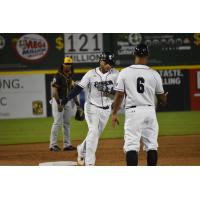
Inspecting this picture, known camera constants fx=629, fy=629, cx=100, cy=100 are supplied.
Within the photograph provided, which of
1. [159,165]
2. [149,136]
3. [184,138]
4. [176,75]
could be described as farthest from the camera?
[184,138]

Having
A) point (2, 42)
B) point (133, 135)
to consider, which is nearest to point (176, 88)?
point (133, 135)

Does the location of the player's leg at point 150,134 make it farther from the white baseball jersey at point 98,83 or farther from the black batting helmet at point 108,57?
the black batting helmet at point 108,57

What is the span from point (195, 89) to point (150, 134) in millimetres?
1415

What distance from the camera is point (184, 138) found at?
8.21 meters

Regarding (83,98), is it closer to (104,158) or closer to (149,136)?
(104,158)

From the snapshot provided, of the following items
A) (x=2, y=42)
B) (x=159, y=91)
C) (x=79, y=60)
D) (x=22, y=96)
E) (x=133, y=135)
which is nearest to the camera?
(x=133, y=135)

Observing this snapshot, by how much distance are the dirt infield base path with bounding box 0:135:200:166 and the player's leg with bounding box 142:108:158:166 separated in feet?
1.86

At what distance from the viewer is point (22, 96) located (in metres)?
7.56

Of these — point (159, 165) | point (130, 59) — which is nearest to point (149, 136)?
point (159, 165)

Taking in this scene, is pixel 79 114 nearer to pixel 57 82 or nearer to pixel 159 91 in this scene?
pixel 57 82

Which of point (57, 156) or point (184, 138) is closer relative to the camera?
point (57, 156)

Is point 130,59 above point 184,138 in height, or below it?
above

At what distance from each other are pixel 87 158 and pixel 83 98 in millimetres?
774

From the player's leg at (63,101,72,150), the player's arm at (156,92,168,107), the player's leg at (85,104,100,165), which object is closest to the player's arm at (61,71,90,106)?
the player's leg at (85,104,100,165)
